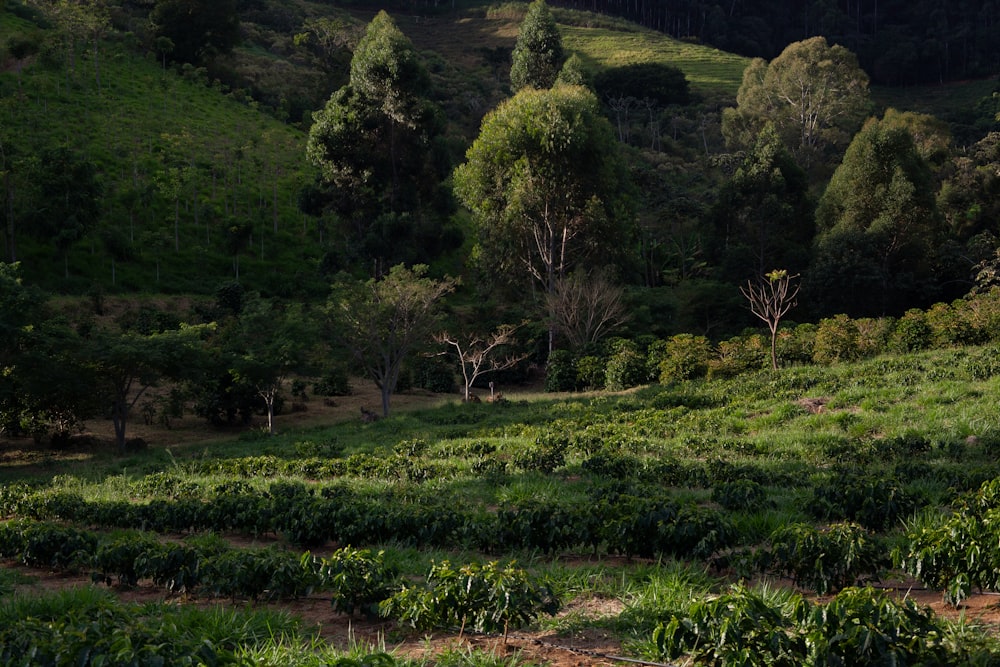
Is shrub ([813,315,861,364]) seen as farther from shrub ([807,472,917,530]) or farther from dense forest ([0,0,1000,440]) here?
shrub ([807,472,917,530])

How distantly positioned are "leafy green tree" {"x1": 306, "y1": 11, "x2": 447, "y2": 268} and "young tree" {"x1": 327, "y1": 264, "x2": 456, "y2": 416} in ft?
36.5

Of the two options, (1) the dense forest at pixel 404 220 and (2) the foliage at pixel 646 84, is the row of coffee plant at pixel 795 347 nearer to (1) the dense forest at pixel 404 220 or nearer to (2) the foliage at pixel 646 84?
Answer: (1) the dense forest at pixel 404 220

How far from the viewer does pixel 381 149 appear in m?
41.0

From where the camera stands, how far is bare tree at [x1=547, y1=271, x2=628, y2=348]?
31734 mm

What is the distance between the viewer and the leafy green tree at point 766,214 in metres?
40.0

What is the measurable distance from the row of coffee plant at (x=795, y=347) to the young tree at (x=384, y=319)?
5918 mm

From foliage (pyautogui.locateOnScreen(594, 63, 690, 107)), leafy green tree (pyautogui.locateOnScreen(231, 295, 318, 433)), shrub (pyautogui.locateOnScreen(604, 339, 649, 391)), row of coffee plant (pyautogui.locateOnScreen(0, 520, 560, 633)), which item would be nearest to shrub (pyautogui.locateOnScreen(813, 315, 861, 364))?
shrub (pyautogui.locateOnScreen(604, 339, 649, 391))

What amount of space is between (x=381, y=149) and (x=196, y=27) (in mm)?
27842

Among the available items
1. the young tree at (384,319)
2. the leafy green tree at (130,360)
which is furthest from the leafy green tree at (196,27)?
the leafy green tree at (130,360)

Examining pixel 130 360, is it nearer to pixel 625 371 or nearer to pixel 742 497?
pixel 625 371

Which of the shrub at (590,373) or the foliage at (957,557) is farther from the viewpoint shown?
the shrub at (590,373)

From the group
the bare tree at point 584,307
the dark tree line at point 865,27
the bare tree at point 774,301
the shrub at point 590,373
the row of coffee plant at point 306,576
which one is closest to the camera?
the row of coffee plant at point 306,576

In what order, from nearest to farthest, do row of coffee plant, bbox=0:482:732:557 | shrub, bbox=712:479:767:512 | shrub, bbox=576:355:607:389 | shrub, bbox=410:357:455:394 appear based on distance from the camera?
1. row of coffee plant, bbox=0:482:732:557
2. shrub, bbox=712:479:767:512
3. shrub, bbox=576:355:607:389
4. shrub, bbox=410:357:455:394

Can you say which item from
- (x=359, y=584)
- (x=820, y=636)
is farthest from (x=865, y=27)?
(x=820, y=636)
